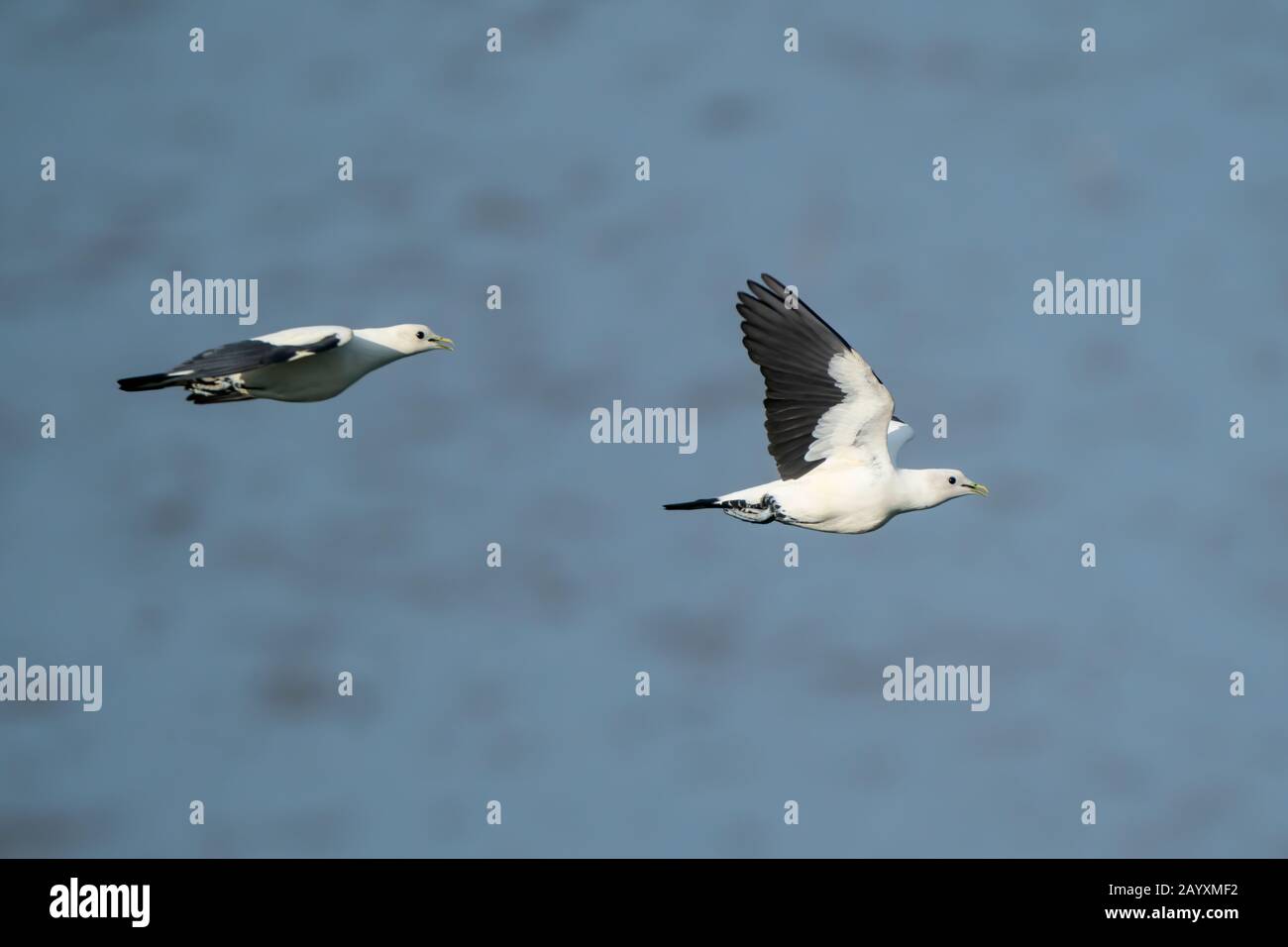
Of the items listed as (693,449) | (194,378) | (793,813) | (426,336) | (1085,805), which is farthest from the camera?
(1085,805)

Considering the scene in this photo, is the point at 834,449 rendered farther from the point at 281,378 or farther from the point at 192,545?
the point at 192,545

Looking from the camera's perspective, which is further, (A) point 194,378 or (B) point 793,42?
(B) point 793,42

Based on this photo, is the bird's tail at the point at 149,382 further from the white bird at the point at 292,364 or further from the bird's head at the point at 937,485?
the bird's head at the point at 937,485

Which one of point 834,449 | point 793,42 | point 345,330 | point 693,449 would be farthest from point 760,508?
point 793,42

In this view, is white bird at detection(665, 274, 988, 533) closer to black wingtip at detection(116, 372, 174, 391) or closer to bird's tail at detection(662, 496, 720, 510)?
bird's tail at detection(662, 496, 720, 510)

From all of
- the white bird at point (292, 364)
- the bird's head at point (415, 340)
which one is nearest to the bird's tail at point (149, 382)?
the white bird at point (292, 364)

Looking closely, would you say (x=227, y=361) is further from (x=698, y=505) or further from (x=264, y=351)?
(x=698, y=505)

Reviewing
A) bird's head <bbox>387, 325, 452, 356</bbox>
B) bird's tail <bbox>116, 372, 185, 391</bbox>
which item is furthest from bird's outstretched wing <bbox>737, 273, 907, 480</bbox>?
bird's tail <bbox>116, 372, 185, 391</bbox>
